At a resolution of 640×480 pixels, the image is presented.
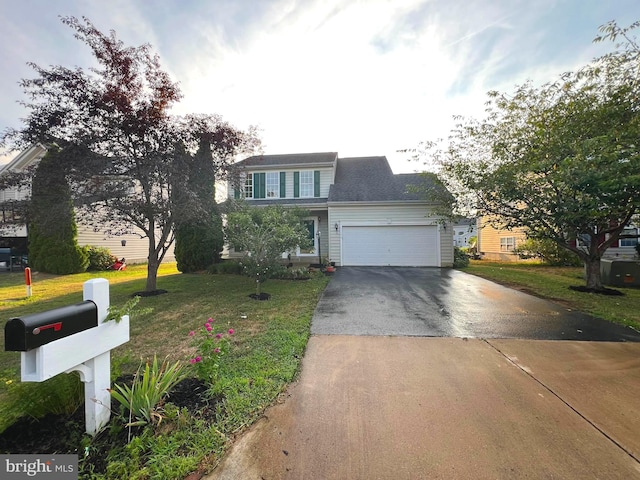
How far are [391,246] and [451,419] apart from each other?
38.4ft

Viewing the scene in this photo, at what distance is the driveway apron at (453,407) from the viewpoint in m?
1.86

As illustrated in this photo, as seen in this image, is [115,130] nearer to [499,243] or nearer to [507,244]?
[507,244]

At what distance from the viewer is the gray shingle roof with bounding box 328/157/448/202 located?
1366 centimetres

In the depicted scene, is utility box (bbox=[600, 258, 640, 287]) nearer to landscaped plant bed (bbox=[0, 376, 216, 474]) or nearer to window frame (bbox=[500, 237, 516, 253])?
window frame (bbox=[500, 237, 516, 253])

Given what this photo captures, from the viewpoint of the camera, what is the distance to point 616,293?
7.61 metres

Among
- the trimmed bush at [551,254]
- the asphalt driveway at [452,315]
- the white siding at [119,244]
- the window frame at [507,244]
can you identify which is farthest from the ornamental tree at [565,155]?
the white siding at [119,244]

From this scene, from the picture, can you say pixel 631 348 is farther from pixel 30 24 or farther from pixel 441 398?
pixel 30 24

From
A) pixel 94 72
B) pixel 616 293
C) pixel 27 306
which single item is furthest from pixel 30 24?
pixel 616 293

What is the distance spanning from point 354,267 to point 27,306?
11.1m

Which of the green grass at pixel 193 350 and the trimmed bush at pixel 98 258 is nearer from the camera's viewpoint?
the green grass at pixel 193 350

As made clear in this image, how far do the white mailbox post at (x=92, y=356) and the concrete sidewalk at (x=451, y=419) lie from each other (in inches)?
40.5

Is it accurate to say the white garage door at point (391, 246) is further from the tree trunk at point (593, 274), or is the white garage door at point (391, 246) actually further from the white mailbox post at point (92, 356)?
the white mailbox post at point (92, 356)

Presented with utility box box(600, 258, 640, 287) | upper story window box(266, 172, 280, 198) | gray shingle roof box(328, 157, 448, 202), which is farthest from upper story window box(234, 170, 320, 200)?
utility box box(600, 258, 640, 287)

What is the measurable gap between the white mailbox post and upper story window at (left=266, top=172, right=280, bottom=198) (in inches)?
547
